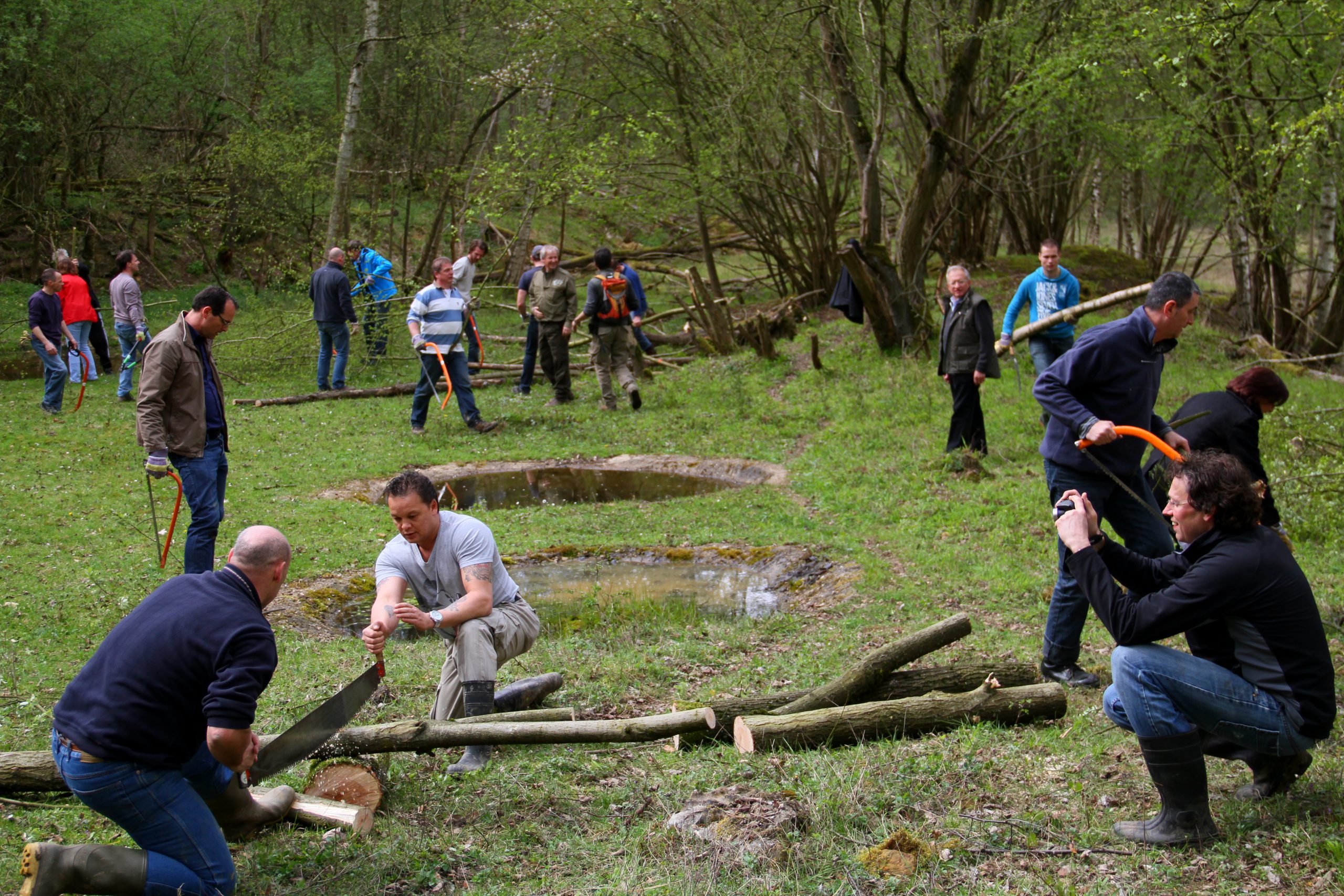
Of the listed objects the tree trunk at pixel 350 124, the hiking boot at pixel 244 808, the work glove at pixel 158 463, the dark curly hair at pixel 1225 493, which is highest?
the tree trunk at pixel 350 124

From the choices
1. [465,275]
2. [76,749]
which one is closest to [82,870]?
[76,749]

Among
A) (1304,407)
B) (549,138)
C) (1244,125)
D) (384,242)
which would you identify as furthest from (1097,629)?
(384,242)

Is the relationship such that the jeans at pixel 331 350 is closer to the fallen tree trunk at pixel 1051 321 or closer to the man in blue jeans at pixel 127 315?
the man in blue jeans at pixel 127 315

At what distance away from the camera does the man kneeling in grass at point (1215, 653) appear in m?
3.82

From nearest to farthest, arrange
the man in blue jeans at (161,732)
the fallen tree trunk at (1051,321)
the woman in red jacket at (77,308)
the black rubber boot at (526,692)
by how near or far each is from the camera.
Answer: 1. the man in blue jeans at (161,732)
2. the black rubber boot at (526,692)
3. the fallen tree trunk at (1051,321)
4. the woman in red jacket at (77,308)

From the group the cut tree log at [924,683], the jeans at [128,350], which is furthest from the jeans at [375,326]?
the cut tree log at [924,683]

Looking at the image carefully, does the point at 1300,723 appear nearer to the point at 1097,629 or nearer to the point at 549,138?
the point at 1097,629

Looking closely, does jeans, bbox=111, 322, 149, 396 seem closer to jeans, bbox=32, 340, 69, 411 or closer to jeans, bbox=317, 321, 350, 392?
jeans, bbox=32, 340, 69, 411

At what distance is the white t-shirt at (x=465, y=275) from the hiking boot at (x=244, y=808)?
11.5m

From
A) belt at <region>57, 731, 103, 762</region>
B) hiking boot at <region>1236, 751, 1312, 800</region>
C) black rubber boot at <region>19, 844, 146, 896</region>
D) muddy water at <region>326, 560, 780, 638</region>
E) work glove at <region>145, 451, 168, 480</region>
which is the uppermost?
work glove at <region>145, 451, 168, 480</region>

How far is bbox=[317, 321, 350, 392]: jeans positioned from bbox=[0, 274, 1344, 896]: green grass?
2.90 feet

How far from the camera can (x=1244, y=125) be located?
16750 mm

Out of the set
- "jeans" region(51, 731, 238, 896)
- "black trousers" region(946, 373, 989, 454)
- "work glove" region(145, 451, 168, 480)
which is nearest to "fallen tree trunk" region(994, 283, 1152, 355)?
"black trousers" region(946, 373, 989, 454)

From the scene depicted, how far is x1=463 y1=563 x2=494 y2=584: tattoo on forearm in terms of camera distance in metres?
4.97
